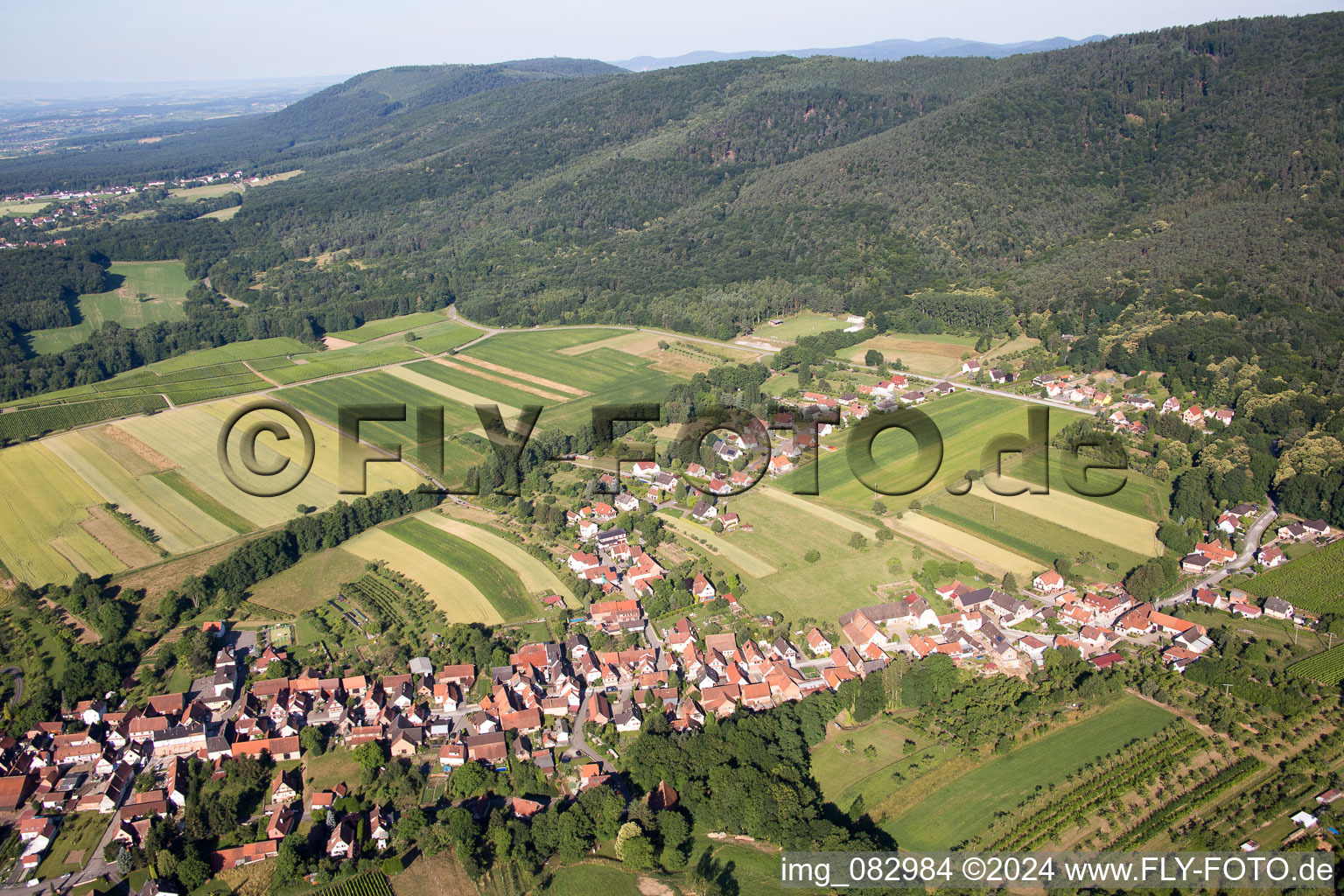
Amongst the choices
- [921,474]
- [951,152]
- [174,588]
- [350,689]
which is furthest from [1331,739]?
[951,152]

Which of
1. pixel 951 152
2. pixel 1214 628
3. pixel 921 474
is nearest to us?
pixel 1214 628

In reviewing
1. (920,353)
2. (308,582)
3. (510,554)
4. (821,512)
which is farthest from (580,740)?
(920,353)

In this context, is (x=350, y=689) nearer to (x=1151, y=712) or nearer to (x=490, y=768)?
(x=490, y=768)

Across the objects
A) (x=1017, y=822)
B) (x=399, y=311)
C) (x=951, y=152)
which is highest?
(x=951, y=152)

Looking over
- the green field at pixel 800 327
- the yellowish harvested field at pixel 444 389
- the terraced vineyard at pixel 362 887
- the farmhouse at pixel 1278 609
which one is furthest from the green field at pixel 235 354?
the farmhouse at pixel 1278 609

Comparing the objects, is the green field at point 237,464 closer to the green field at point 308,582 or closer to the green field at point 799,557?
the green field at point 308,582

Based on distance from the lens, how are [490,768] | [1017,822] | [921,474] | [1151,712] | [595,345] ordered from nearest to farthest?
[1017,822] < [490,768] < [1151,712] < [921,474] < [595,345]
